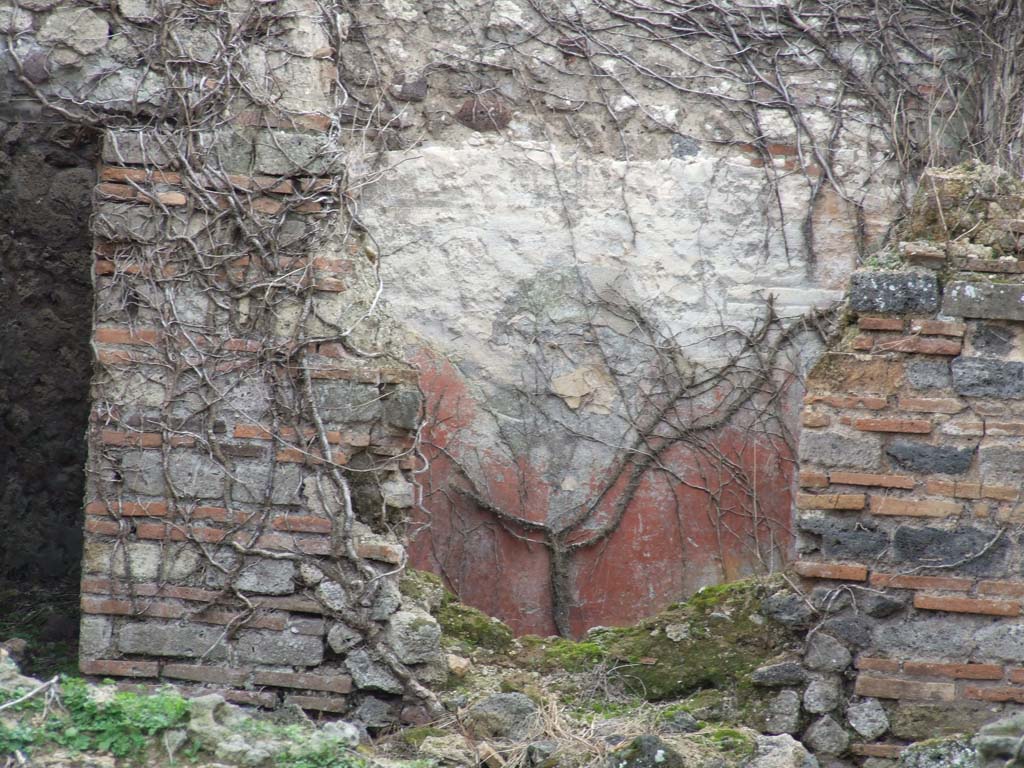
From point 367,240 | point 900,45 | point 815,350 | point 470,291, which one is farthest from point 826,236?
point 367,240

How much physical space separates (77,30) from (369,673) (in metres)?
2.41

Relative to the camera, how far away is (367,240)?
14.1 ft

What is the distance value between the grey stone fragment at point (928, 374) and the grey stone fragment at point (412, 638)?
70.5 inches

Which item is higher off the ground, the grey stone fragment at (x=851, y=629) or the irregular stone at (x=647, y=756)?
the grey stone fragment at (x=851, y=629)

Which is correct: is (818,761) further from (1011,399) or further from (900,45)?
(900,45)

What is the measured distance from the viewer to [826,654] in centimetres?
388

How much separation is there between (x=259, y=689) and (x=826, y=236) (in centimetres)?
339

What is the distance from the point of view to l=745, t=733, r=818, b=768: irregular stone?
11.6 ft

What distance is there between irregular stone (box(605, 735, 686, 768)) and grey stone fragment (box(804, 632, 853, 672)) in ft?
2.51

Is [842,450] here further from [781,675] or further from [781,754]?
[781,754]

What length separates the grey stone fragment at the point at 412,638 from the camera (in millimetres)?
4004

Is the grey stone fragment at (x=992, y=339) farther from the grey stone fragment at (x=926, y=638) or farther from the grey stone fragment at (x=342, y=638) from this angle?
the grey stone fragment at (x=342, y=638)

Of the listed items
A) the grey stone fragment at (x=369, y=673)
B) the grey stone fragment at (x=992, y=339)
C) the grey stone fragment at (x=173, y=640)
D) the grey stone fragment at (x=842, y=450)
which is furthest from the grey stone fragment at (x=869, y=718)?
the grey stone fragment at (x=173, y=640)

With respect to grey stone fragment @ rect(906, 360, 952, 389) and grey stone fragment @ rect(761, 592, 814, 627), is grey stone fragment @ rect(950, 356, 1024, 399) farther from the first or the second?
grey stone fragment @ rect(761, 592, 814, 627)
